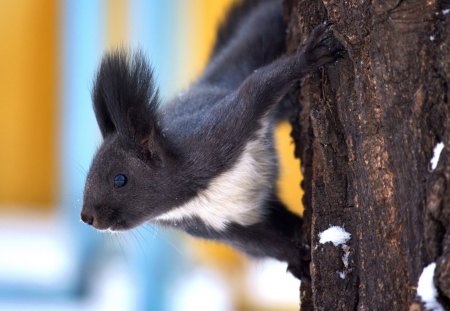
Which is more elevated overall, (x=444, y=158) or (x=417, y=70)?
(x=417, y=70)

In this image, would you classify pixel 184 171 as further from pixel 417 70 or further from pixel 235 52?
pixel 417 70

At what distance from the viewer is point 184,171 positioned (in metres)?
2.15

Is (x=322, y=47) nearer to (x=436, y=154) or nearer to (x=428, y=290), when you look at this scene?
(x=436, y=154)

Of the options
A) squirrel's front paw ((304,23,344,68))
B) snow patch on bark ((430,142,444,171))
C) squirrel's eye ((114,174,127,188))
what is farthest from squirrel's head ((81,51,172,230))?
snow patch on bark ((430,142,444,171))

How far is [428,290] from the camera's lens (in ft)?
4.84

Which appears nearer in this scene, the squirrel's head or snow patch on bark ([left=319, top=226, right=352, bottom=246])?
snow patch on bark ([left=319, top=226, right=352, bottom=246])

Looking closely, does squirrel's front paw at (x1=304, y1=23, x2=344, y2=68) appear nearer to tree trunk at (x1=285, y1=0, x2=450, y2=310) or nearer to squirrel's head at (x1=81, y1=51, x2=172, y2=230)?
tree trunk at (x1=285, y1=0, x2=450, y2=310)

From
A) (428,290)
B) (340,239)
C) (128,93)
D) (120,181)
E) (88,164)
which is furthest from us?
(88,164)

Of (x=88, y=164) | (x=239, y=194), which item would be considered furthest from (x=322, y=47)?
(x=88, y=164)

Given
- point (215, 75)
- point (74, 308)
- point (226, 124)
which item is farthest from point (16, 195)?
point (226, 124)

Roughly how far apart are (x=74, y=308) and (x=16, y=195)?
2.49 meters

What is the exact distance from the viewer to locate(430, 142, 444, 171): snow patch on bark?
1494mm

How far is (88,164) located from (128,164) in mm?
2138

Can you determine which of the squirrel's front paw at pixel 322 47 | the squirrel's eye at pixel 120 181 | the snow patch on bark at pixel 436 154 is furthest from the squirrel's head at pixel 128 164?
the snow patch on bark at pixel 436 154
